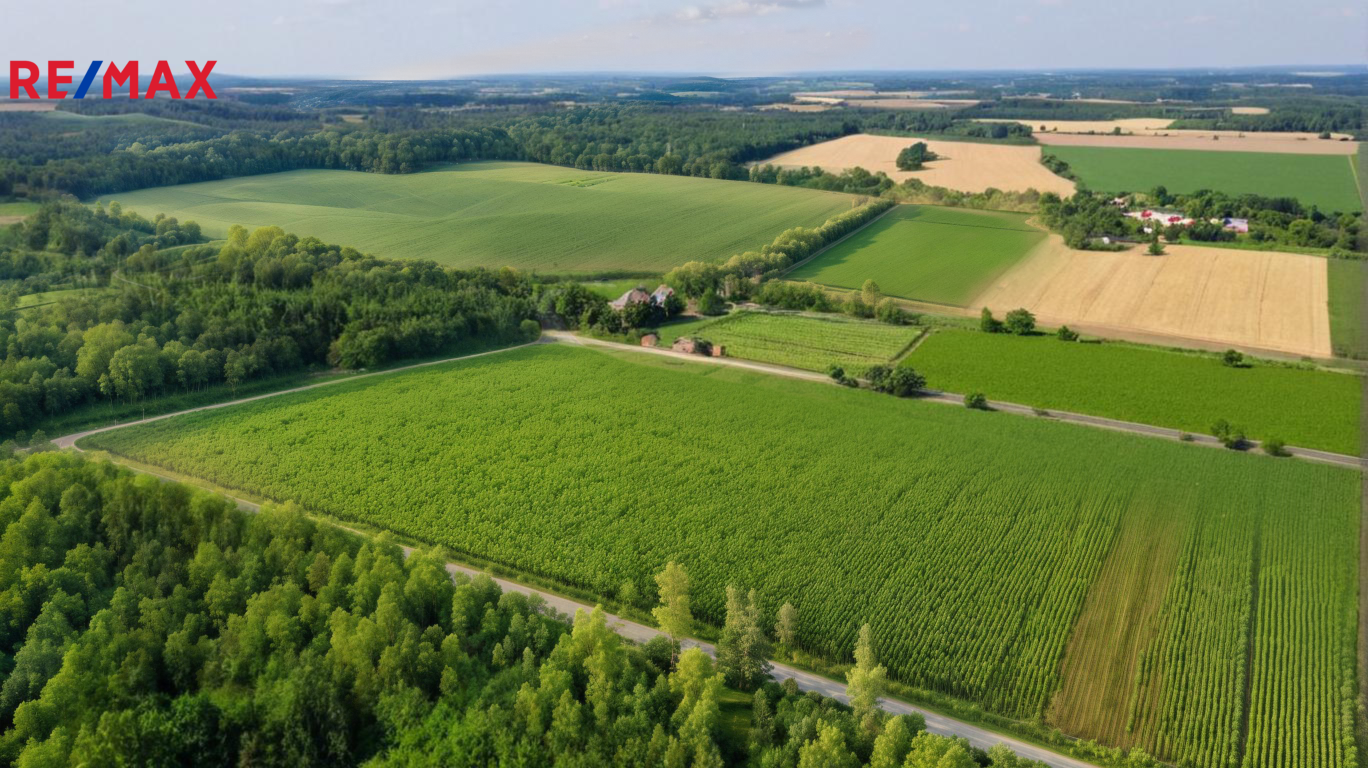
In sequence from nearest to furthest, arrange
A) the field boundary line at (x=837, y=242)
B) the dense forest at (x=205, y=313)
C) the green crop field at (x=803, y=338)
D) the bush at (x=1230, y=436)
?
the bush at (x=1230, y=436) < the dense forest at (x=205, y=313) < the green crop field at (x=803, y=338) < the field boundary line at (x=837, y=242)

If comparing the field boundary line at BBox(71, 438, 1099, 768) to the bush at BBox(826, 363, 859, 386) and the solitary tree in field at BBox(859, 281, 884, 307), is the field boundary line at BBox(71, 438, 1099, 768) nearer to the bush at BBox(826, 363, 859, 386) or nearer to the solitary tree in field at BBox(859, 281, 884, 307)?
the bush at BBox(826, 363, 859, 386)

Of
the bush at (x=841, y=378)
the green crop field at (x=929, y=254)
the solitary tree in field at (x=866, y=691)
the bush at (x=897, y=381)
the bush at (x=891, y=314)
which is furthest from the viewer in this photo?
the green crop field at (x=929, y=254)

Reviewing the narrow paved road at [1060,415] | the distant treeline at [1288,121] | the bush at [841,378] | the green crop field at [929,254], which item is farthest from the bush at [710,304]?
the distant treeline at [1288,121]

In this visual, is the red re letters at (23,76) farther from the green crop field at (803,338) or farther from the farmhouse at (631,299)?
the green crop field at (803,338)

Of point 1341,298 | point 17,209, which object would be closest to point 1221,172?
point 1341,298

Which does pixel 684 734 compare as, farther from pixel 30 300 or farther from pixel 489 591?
pixel 30 300

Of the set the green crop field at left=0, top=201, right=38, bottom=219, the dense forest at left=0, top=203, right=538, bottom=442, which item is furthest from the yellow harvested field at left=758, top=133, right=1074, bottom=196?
the green crop field at left=0, top=201, right=38, bottom=219
